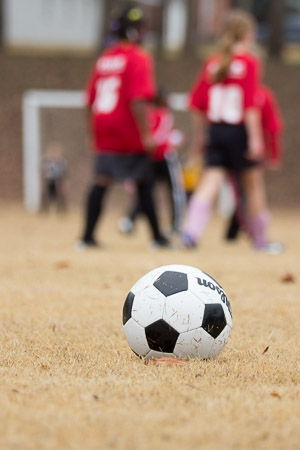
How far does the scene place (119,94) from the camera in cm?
733

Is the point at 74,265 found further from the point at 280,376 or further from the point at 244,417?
the point at 244,417

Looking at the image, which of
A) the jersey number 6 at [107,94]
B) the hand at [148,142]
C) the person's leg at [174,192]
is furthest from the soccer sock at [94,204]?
the person's leg at [174,192]

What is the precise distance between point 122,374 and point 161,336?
27cm

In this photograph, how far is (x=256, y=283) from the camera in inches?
218

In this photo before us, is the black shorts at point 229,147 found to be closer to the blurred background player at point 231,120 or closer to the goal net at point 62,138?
the blurred background player at point 231,120

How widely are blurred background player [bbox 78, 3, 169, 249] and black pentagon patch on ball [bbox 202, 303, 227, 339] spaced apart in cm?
426

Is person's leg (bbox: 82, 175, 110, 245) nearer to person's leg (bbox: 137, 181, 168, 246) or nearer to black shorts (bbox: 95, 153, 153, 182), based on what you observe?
black shorts (bbox: 95, 153, 153, 182)

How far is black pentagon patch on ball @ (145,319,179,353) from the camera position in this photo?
3.10m

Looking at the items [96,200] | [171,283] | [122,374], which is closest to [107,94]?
[96,200]

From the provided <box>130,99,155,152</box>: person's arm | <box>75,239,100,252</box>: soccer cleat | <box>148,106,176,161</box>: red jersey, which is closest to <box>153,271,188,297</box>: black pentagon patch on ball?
<box>130,99,155,152</box>: person's arm

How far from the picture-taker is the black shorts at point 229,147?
756cm

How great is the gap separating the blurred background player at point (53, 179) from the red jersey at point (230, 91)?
808cm

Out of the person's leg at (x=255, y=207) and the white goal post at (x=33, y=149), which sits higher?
the person's leg at (x=255, y=207)

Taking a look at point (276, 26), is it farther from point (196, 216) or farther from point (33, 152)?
point (196, 216)
